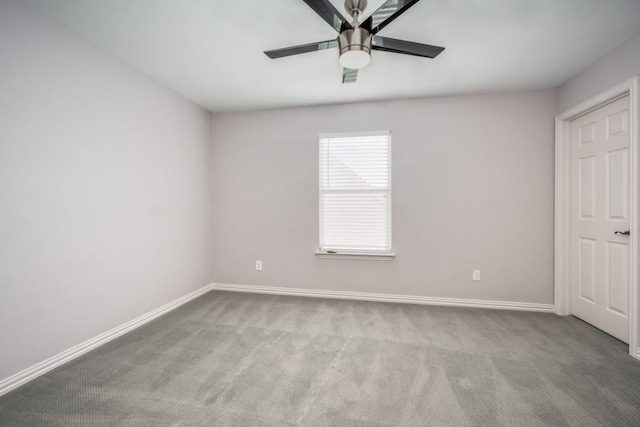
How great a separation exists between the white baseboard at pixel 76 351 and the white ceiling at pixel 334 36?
2.46m

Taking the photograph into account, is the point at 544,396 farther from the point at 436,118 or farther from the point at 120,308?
the point at 120,308

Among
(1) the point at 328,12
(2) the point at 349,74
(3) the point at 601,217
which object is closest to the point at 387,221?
(2) the point at 349,74

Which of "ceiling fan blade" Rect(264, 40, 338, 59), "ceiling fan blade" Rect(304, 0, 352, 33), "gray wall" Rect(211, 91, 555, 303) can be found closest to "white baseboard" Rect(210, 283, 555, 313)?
"gray wall" Rect(211, 91, 555, 303)

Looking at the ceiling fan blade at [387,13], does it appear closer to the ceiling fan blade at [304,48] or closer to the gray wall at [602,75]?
the ceiling fan blade at [304,48]

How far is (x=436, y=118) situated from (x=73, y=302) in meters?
4.01

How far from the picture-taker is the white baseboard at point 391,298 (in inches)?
128

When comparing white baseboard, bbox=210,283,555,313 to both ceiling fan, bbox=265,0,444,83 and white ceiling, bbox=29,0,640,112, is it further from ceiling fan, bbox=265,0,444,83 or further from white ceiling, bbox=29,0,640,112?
ceiling fan, bbox=265,0,444,83

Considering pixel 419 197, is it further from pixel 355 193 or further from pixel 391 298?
pixel 391 298

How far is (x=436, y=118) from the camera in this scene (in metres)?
3.43

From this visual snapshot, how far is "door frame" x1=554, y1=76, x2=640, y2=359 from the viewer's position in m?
2.22

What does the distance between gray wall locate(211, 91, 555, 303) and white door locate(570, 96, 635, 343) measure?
0.25 metres

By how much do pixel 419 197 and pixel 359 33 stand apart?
223 centimetres

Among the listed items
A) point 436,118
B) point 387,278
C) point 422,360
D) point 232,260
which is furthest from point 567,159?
point 232,260

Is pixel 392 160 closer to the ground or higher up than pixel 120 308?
higher up
